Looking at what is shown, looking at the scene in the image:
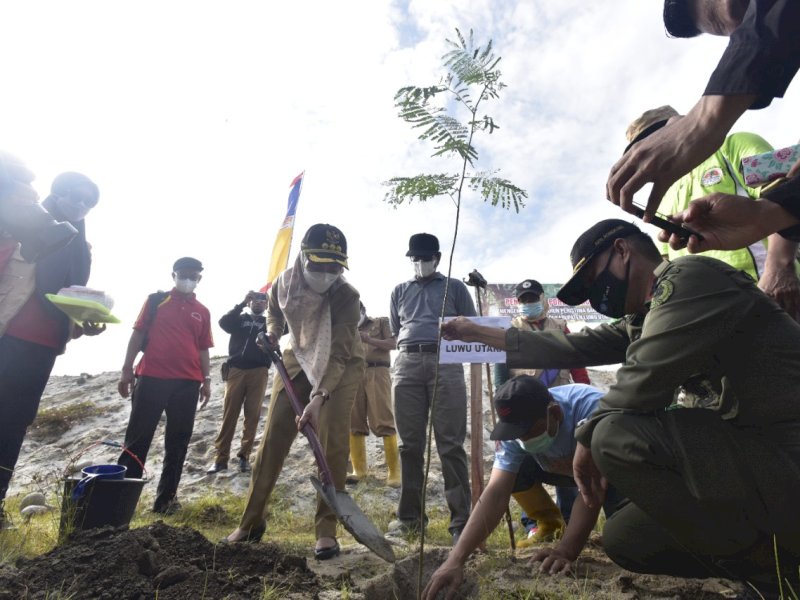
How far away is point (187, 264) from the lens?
474cm

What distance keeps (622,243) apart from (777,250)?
→ 1.70 feet

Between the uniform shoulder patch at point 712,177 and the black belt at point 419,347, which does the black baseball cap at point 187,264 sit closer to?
the black belt at point 419,347

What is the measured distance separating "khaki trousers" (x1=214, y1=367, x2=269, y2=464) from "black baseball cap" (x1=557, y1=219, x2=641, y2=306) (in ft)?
15.3

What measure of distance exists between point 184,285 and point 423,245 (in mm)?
2377

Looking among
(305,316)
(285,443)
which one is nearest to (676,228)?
(305,316)

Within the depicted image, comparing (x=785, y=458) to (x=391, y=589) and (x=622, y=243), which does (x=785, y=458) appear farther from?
(x=391, y=589)

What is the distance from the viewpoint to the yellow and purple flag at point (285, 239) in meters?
8.52

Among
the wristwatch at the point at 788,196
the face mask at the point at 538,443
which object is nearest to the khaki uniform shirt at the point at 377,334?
the face mask at the point at 538,443

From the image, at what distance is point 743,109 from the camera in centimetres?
101

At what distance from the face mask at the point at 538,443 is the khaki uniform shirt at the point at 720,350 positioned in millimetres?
814

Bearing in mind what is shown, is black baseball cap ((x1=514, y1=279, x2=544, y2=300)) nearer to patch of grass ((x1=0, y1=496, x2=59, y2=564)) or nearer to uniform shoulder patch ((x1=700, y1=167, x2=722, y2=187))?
uniform shoulder patch ((x1=700, y1=167, x2=722, y2=187))

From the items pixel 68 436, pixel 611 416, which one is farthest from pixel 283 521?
pixel 68 436

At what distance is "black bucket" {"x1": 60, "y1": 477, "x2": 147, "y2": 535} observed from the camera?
255cm

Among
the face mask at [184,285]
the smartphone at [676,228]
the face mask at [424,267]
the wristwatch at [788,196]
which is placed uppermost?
the face mask at [424,267]
